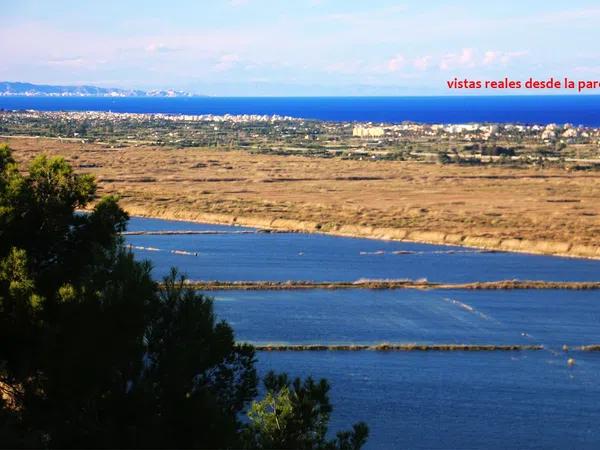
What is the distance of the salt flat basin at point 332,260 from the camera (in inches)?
1236

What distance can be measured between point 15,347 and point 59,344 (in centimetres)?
64

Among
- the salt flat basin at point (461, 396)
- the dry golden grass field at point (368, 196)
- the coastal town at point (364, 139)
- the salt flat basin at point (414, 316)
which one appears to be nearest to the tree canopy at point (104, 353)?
the salt flat basin at point (461, 396)

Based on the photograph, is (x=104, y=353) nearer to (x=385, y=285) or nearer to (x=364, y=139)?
(x=385, y=285)

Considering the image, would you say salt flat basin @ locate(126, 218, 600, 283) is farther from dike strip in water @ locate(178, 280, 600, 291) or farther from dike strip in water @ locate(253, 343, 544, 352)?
dike strip in water @ locate(253, 343, 544, 352)

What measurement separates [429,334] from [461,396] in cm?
454

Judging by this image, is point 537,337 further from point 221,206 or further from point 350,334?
point 221,206

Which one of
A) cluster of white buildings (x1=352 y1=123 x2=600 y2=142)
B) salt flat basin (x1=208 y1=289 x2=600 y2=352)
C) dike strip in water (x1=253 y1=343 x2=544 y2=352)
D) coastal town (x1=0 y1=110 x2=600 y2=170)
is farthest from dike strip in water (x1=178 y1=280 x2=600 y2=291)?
cluster of white buildings (x1=352 y1=123 x2=600 y2=142)

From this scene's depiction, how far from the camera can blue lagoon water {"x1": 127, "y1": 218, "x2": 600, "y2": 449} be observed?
58.7ft

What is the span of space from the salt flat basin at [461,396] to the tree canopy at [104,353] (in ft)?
20.9

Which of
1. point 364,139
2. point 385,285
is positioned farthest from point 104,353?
point 364,139

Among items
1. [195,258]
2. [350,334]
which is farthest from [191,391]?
[195,258]

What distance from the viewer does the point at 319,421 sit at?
11.0 meters

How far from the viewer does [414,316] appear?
85.1 feet

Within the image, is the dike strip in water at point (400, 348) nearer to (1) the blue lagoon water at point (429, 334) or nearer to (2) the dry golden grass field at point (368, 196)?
(1) the blue lagoon water at point (429, 334)
